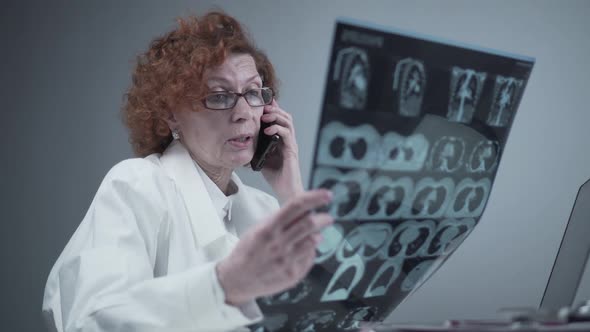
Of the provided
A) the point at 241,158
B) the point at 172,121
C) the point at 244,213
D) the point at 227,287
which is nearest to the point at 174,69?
the point at 172,121

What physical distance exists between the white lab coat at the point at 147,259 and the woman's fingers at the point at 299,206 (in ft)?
0.66

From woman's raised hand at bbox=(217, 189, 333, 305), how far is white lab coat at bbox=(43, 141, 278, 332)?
0.06 m

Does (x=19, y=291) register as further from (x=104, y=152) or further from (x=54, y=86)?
(x=54, y=86)

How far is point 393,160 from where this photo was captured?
1.09 meters

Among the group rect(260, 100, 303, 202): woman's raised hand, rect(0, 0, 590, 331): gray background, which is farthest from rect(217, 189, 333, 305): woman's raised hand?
rect(0, 0, 590, 331): gray background

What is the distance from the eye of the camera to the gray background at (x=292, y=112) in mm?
2352

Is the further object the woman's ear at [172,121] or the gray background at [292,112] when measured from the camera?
the gray background at [292,112]

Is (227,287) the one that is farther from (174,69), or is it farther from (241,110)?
(174,69)

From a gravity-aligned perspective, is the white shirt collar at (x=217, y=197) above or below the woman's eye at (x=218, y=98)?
below

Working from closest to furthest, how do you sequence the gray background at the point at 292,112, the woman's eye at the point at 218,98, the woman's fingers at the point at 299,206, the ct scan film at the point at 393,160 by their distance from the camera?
1. the woman's fingers at the point at 299,206
2. the ct scan film at the point at 393,160
3. the woman's eye at the point at 218,98
4. the gray background at the point at 292,112

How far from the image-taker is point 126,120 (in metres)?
1.89

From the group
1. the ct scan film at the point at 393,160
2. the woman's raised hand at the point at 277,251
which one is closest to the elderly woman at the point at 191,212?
the woman's raised hand at the point at 277,251

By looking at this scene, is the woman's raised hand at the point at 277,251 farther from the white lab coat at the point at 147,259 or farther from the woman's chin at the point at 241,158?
the woman's chin at the point at 241,158

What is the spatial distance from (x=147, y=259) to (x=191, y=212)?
0.19 m
